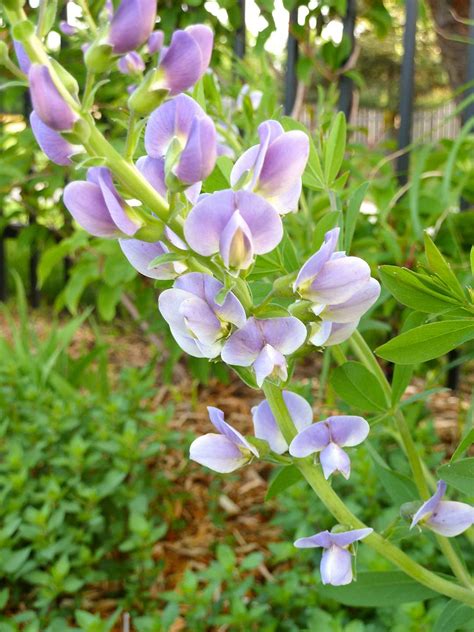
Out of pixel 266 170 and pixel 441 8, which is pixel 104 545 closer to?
pixel 266 170

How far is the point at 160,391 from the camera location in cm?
228

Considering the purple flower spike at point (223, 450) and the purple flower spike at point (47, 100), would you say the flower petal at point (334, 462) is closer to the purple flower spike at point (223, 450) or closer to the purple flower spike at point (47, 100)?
the purple flower spike at point (223, 450)

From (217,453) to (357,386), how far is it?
154 mm

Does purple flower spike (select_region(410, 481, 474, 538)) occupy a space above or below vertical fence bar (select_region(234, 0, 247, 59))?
above

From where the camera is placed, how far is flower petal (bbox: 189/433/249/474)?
0.51 meters

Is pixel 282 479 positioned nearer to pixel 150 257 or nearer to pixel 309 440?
pixel 309 440

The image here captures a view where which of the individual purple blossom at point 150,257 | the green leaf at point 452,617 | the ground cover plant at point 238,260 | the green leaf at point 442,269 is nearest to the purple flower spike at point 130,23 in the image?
the ground cover plant at point 238,260

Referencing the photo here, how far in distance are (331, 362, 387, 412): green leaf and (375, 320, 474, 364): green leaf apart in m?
0.07

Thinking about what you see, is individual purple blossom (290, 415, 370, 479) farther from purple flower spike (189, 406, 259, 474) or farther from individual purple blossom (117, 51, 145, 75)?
individual purple blossom (117, 51, 145, 75)

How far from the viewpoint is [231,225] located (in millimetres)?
419

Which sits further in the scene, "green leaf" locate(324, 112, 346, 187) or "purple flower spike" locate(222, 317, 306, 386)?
"green leaf" locate(324, 112, 346, 187)

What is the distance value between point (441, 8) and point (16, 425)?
8.96ft

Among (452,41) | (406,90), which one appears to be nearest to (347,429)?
(406,90)

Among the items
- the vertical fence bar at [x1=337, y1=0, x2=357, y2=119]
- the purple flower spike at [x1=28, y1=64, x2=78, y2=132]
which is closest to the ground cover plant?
the purple flower spike at [x1=28, y1=64, x2=78, y2=132]
